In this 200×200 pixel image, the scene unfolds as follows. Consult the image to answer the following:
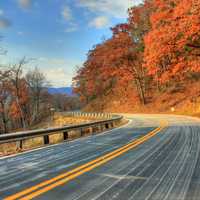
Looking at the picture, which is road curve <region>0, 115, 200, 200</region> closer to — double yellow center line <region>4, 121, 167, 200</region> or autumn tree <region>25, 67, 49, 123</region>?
double yellow center line <region>4, 121, 167, 200</region>

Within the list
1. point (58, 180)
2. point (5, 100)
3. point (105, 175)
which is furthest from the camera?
point (5, 100)

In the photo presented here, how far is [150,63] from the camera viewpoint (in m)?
26.7

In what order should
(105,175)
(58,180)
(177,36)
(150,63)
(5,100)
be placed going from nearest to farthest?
(58,180) → (105,175) → (177,36) → (150,63) → (5,100)

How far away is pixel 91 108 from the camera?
6875 cm

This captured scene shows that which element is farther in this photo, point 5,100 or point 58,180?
point 5,100

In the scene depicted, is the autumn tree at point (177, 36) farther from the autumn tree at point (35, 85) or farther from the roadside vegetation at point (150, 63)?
the autumn tree at point (35, 85)

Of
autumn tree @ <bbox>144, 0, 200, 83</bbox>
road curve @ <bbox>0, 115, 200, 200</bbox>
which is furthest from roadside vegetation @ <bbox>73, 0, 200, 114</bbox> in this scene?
road curve @ <bbox>0, 115, 200, 200</bbox>

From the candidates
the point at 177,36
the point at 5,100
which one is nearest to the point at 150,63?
the point at 177,36

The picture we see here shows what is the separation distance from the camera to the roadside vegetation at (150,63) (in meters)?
23.4

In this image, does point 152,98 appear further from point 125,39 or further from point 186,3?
point 186,3

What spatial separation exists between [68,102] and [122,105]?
71561 millimetres

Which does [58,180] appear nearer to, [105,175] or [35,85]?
[105,175]

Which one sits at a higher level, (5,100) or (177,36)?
(177,36)

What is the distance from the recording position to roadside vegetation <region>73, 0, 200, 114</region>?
2344 centimetres
